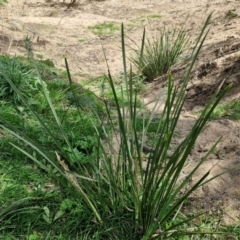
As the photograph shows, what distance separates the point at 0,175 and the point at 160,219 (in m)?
1.15

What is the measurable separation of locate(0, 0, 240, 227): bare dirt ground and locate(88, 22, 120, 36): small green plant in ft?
0.46

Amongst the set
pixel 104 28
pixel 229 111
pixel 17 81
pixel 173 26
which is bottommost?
pixel 104 28

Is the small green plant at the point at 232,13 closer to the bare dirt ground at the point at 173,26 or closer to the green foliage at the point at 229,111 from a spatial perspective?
the bare dirt ground at the point at 173,26

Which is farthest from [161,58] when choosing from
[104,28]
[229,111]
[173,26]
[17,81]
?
[104,28]

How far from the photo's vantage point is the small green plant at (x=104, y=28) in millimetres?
8492

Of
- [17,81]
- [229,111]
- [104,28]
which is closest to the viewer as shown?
[17,81]

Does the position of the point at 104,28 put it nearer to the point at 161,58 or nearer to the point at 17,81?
the point at 161,58

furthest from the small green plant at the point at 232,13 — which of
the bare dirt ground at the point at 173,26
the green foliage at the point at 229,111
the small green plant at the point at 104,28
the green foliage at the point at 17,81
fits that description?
the green foliage at the point at 17,81

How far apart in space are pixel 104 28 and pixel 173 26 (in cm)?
156

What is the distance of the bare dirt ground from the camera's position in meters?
2.84

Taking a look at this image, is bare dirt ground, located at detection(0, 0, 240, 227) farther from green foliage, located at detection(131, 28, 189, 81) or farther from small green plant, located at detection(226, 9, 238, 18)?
green foliage, located at detection(131, 28, 189, 81)

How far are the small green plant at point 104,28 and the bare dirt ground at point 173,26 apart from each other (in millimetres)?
141

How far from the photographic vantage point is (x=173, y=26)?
843 cm

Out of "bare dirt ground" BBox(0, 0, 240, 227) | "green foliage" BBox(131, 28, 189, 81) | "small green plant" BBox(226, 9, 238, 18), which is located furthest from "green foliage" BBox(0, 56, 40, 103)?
"small green plant" BBox(226, 9, 238, 18)
